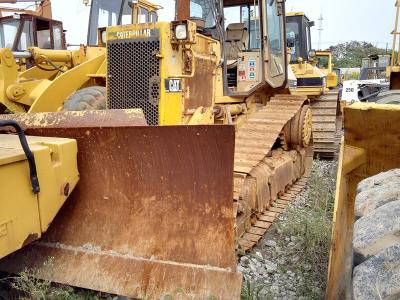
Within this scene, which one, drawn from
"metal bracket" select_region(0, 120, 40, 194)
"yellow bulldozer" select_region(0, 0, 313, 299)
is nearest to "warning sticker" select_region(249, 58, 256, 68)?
"yellow bulldozer" select_region(0, 0, 313, 299)

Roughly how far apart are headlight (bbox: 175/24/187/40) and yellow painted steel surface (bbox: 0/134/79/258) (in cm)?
159

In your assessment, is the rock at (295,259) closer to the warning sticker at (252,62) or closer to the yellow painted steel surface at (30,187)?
the yellow painted steel surface at (30,187)

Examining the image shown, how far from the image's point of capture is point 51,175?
7.63 ft

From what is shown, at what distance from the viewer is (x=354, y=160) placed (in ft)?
6.48

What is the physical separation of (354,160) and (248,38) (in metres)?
3.86

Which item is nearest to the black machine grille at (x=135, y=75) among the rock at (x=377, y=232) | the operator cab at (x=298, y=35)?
the rock at (x=377, y=232)

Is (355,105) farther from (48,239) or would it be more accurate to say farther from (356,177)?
(48,239)

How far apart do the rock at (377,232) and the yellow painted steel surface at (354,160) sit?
0.27 meters

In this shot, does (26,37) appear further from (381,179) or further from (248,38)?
(381,179)

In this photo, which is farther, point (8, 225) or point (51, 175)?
point (51, 175)

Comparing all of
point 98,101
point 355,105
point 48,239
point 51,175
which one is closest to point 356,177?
point 355,105

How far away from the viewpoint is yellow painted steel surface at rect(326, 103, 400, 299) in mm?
1693

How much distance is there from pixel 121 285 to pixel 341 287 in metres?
1.27

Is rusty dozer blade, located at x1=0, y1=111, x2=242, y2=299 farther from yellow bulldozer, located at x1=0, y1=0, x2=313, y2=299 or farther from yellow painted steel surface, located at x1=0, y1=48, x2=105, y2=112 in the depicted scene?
yellow painted steel surface, located at x1=0, y1=48, x2=105, y2=112
